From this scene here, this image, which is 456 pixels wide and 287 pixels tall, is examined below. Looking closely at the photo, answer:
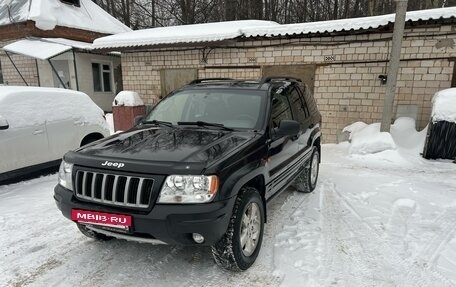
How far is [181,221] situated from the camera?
246 centimetres

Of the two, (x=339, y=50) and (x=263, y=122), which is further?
(x=339, y=50)

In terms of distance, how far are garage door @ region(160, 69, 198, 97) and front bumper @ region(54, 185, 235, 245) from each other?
8.82m

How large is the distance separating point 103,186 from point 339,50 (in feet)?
26.2

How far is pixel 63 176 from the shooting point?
9.80 ft

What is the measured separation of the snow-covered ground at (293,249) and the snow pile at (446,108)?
6.67ft

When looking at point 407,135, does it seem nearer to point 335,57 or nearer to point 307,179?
point 335,57

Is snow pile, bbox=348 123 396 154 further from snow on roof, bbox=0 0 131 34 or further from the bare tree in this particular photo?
snow on roof, bbox=0 0 131 34

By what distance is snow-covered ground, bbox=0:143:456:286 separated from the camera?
9.46ft

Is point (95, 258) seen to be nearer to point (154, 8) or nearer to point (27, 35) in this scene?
point (27, 35)

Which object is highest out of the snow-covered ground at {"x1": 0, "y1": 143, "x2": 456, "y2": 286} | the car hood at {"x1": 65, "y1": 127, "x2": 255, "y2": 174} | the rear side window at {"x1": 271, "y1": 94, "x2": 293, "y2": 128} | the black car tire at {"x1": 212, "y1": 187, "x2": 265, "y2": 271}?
the rear side window at {"x1": 271, "y1": 94, "x2": 293, "y2": 128}

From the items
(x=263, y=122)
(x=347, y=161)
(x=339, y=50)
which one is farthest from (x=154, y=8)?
(x=263, y=122)

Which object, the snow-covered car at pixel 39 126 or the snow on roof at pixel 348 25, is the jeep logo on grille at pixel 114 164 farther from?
the snow on roof at pixel 348 25

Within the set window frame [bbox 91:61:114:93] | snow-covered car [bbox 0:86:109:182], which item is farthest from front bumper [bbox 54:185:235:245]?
window frame [bbox 91:61:114:93]

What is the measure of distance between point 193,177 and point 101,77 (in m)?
16.6
